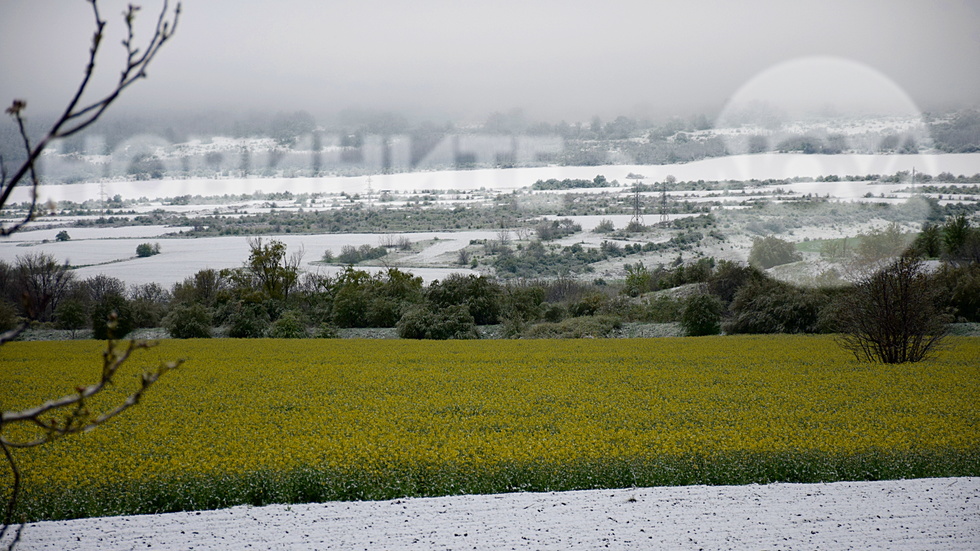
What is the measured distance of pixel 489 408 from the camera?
33.1 ft

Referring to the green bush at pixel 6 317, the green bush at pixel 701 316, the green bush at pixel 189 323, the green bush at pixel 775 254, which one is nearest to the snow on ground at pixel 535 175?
the green bush at pixel 775 254

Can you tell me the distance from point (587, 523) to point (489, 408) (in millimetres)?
4205

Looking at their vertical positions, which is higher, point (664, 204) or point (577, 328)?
point (664, 204)

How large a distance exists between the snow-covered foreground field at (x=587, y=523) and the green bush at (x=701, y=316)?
1618 cm

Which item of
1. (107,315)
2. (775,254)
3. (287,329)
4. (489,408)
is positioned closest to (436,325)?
(287,329)

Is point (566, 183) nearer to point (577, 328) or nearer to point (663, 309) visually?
point (663, 309)

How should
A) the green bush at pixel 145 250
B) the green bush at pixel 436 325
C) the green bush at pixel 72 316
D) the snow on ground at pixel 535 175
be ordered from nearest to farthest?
the green bush at pixel 436 325, the green bush at pixel 72 316, the green bush at pixel 145 250, the snow on ground at pixel 535 175

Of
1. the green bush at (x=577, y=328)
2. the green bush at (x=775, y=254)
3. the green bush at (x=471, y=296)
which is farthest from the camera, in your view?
the green bush at (x=775, y=254)

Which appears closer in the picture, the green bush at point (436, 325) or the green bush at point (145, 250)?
the green bush at point (436, 325)

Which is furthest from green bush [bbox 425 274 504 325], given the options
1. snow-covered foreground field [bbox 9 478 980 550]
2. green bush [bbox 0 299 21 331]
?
snow-covered foreground field [bbox 9 478 980 550]

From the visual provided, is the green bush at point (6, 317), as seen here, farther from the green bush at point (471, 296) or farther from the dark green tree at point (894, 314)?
the dark green tree at point (894, 314)

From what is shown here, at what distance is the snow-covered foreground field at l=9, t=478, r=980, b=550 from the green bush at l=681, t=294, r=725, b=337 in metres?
16.2

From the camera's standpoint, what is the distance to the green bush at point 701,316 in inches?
899

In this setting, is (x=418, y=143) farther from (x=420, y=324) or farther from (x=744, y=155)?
(x=420, y=324)
